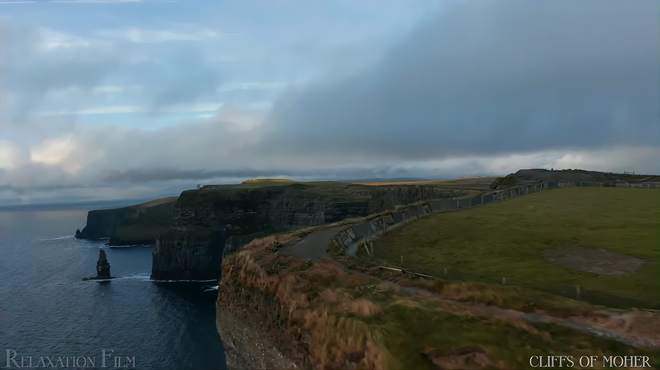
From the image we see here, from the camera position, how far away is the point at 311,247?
2936 centimetres

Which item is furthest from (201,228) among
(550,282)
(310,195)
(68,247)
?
(550,282)

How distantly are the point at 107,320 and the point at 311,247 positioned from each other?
63502mm

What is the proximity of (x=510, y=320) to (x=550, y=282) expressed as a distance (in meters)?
8.36

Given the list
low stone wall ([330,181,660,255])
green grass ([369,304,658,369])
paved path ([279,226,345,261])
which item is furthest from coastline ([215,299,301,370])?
low stone wall ([330,181,660,255])

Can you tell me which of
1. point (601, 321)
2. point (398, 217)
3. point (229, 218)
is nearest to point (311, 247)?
point (398, 217)

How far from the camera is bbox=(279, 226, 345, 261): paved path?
2648cm

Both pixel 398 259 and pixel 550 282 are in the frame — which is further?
pixel 398 259

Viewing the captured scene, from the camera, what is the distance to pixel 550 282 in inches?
821

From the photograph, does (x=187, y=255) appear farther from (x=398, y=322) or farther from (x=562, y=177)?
(x=398, y=322)

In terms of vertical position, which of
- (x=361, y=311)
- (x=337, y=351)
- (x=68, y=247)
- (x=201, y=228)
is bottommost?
(x=68, y=247)

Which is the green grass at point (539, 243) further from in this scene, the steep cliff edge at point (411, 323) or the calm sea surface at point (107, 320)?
the calm sea surface at point (107, 320)

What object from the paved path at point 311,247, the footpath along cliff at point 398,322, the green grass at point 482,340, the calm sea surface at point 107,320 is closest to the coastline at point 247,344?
the footpath along cliff at point 398,322

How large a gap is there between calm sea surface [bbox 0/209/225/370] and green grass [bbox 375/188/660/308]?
36945mm

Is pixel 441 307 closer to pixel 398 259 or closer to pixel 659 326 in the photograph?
pixel 659 326
